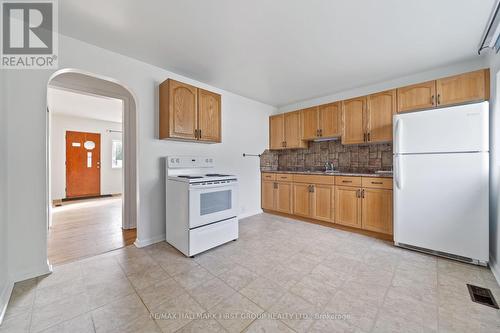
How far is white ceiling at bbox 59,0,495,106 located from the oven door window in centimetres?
173

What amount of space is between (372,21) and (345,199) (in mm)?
2297

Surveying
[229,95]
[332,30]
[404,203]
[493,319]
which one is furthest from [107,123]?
[493,319]

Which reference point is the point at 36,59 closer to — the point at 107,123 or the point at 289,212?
the point at 289,212

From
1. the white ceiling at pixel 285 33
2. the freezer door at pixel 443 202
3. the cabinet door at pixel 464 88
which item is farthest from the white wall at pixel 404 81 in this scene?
the freezer door at pixel 443 202

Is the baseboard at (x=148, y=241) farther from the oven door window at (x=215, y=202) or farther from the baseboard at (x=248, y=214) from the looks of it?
the baseboard at (x=248, y=214)

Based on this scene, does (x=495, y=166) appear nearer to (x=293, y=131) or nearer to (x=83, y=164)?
(x=293, y=131)

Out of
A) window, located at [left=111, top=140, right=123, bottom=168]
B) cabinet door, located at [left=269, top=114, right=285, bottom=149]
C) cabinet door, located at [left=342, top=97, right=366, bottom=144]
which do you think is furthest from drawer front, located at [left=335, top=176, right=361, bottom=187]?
window, located at [left=111, top=140, right=123, bottom=168]

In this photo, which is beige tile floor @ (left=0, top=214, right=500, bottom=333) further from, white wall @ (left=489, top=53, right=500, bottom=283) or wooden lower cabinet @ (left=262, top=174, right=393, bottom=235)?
wooden lower cabinet @ (left=262, top=174, right=393, bottom=235)

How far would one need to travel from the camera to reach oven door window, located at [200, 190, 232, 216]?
2.41 metres

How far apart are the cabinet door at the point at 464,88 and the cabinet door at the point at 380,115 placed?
1.67 feet

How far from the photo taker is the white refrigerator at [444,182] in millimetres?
2043

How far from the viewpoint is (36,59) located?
75.5 inches

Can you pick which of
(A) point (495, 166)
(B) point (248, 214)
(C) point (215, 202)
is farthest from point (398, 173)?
(B) point (248, 214)

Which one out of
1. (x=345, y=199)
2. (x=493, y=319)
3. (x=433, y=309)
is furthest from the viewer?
(x=345, y=199)
